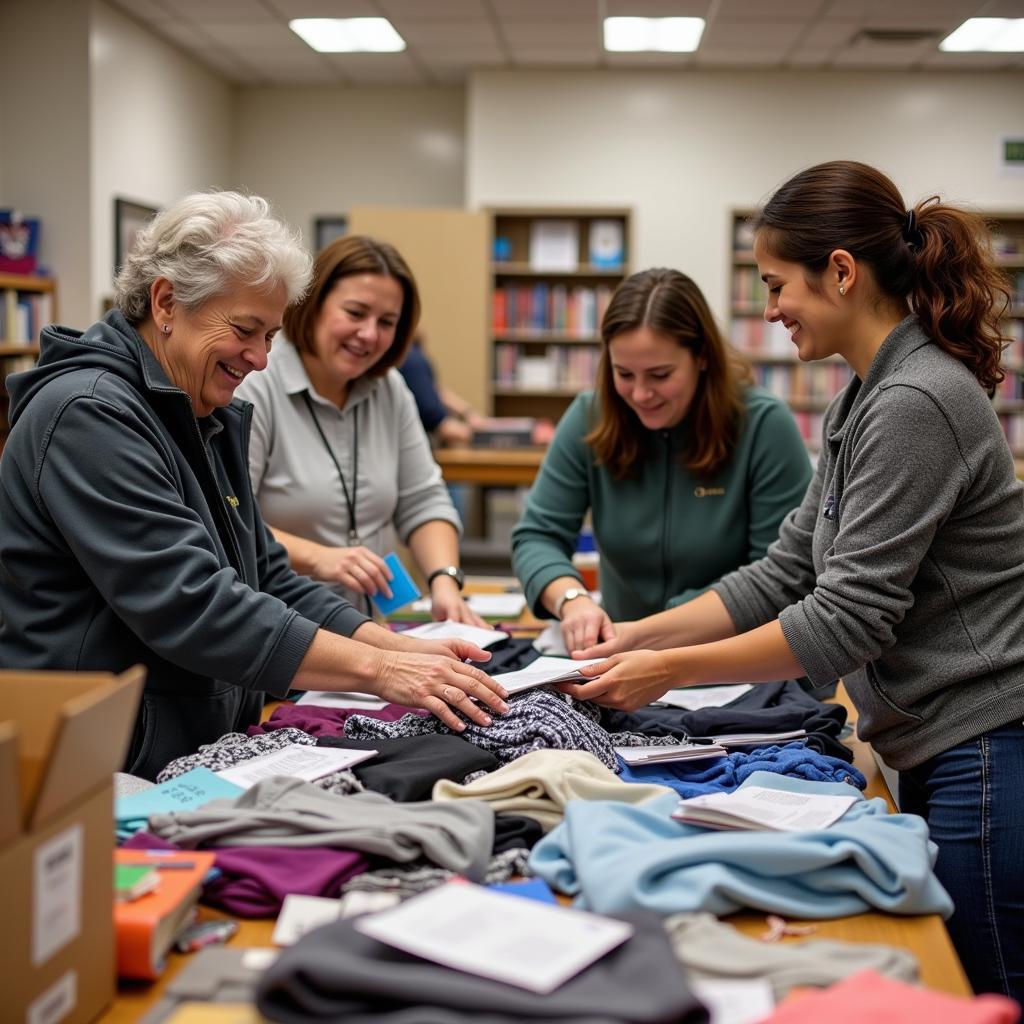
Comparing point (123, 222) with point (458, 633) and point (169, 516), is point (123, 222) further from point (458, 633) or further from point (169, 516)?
point (169, 516)

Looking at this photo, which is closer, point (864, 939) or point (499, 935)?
point (499, 935)

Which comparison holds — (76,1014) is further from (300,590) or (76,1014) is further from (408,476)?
(408,476)

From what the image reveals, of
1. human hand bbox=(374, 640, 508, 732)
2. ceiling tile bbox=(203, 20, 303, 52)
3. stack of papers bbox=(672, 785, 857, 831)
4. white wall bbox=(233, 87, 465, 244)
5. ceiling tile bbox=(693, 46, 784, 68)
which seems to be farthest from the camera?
white wall bbox=(233, 87, 465, 244)

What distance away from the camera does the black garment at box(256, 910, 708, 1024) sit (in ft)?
2.86

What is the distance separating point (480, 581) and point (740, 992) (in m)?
2.62

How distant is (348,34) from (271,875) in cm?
706

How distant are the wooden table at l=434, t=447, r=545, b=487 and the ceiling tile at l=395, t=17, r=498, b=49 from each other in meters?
2.85

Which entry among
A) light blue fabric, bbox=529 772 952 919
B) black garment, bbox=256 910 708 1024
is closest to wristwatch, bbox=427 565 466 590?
light blue fabric, bbox=529 772 952 919

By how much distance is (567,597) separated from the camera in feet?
7.95

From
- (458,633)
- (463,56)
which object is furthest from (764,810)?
(463,56)

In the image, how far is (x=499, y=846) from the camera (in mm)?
1345

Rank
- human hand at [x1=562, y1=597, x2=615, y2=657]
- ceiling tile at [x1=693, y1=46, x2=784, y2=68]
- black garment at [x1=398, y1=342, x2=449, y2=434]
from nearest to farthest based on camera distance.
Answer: human hand at [x1=562, y1=597, x2=615, y2=657] < black garment at [x1=398, y1=342, x2=449, y2=434] < ceiling tile at [x1=693, y1=46, x2=784, y2=68]

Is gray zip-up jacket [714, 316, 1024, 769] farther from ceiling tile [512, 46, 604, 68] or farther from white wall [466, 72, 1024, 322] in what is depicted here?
white wall [466, 72, 1024, 322]

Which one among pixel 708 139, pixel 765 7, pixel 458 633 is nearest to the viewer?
pixel 458 633
